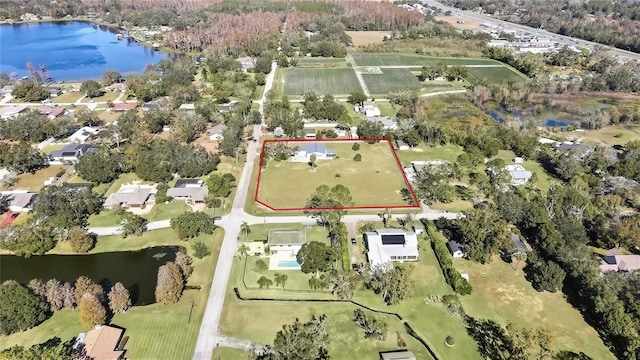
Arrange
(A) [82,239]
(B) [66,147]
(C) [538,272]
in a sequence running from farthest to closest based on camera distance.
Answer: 1. (B) [66,147]
2. (A) [82,239]
3. (C) [538,272]

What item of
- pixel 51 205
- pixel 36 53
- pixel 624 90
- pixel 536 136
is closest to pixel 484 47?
pixel 624 90

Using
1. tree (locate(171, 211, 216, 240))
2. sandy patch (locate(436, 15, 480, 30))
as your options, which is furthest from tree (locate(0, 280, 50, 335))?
sandy patch (locate(436, 15, 480, 30))

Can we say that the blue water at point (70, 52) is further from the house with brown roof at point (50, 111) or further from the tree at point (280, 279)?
the tree at point (280, 279)

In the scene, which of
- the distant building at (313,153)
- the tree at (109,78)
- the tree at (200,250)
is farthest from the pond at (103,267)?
the tree at (109,78)

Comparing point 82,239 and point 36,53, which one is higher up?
point 36,53

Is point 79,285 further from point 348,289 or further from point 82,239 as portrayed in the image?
point 348,289

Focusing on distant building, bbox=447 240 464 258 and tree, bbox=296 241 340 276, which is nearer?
tree, bbox=296 241 340 276

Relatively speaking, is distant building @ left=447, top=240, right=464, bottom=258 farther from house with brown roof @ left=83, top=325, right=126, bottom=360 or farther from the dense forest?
the dense forest

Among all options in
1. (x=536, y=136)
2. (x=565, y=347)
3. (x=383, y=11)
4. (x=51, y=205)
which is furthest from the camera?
(x=383, y=11)
